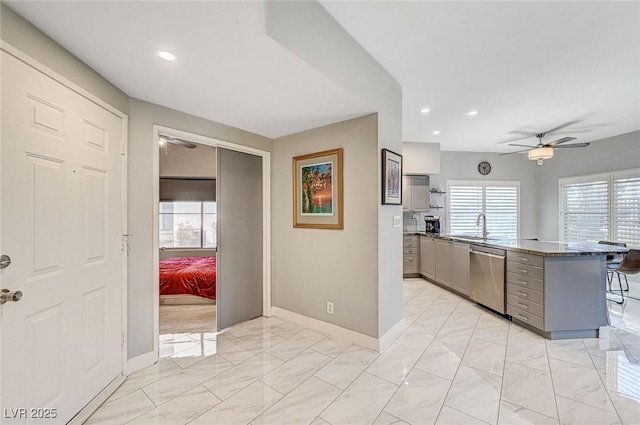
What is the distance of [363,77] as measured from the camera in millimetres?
2348

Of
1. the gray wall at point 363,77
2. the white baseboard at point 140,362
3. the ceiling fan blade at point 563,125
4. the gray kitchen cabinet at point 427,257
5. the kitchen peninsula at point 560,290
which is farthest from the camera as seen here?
the gray kitchen cabinet at point 427,257

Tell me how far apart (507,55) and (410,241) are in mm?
3648

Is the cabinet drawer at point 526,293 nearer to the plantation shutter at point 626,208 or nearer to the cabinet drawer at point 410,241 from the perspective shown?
the cabinet drawer at point 410,241

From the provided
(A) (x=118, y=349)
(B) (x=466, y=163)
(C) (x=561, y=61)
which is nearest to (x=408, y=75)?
(C) (x=561, y=61)

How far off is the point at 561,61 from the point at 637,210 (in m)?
4.08

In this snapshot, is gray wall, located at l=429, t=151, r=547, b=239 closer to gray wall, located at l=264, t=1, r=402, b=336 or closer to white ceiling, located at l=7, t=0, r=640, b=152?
white ceiling, located at l=7, t=0, r=640, b=152

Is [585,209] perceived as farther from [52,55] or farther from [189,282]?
[52,55]

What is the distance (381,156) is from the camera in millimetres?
2602

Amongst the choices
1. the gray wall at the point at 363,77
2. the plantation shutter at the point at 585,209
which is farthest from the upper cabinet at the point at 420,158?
the plantation shutter at the point at 585,209

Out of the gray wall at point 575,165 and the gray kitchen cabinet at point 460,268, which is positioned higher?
the gray wall at point 575,165

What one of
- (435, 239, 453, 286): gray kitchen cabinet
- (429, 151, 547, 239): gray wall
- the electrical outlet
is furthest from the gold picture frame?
(429, 151, 547, 239): gray wall

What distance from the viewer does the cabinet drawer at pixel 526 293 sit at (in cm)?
287

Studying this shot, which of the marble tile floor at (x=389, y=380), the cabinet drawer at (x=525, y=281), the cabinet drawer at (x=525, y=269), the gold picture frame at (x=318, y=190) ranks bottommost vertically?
the marble tile floor at (x=389, y=380)

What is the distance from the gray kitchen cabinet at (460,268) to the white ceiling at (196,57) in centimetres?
291
